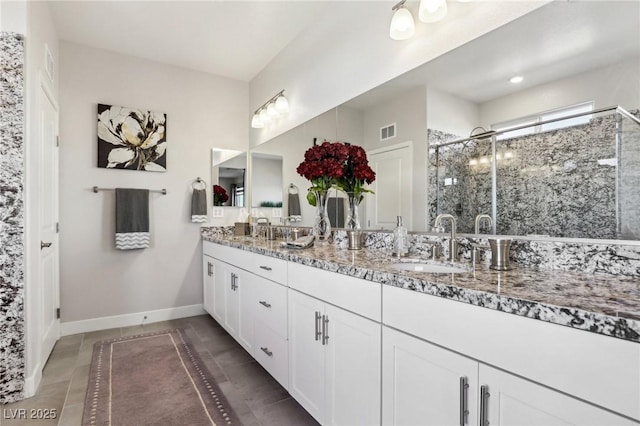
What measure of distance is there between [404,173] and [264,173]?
196 centimetres

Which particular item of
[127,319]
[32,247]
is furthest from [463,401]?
[127,319]

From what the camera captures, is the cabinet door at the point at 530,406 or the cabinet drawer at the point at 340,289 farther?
the cabinet drawer at the point at 340,289

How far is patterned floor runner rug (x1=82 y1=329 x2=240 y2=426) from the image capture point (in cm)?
169

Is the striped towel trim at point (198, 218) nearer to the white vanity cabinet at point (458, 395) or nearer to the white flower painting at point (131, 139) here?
the white flower painting at point (131, 139)

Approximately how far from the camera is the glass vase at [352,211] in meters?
2.13

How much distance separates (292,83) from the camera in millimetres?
2932

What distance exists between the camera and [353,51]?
86.1 inches

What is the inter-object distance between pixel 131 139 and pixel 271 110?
1378mm

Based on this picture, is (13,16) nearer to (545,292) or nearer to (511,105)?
(511,105)

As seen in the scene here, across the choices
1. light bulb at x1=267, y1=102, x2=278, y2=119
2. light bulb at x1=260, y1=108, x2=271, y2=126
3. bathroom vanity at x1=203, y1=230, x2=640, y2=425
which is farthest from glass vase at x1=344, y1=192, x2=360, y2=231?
light bulb at x1=260, y1=108, x2=271, y2=126

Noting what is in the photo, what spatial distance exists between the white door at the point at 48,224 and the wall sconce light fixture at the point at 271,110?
1.68 meters

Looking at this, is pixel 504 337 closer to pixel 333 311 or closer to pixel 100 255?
pixel 333 311

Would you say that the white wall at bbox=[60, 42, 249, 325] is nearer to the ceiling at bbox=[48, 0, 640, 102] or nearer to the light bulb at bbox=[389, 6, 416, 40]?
the ceiling at bbox=[48, 0, 640, 102]

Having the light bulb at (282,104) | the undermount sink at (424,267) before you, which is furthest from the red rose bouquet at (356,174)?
the light bulb at (282,104)
